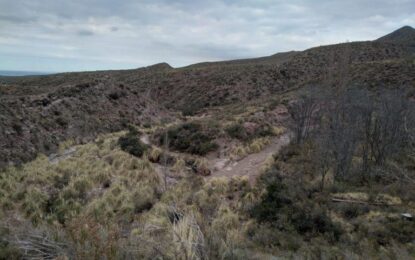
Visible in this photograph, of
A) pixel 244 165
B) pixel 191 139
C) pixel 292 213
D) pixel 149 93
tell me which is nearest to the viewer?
pixel 292 213

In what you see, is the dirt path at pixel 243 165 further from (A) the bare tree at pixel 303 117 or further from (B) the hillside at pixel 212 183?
(A) the bare tree at pixel 303 117

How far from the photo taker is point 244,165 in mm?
13625

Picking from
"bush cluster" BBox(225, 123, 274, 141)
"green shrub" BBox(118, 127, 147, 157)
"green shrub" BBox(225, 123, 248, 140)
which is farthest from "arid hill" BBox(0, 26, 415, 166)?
"green shrub" BBox(225, 123, 248, 140)

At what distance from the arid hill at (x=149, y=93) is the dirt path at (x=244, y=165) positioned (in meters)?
5.15

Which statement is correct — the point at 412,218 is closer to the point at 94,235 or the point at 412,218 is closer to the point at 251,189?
the point at 251,189

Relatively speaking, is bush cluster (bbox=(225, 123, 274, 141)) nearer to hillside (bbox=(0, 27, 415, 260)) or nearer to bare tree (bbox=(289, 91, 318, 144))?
hillside (bbox=(0, 27, 415, 260))

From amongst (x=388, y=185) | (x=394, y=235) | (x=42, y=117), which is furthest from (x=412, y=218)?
(x=42, y=117)

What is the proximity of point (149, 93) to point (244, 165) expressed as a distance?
23.7 m

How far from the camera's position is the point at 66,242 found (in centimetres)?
426

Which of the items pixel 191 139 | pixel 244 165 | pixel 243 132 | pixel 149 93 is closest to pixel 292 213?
pixel 244 165

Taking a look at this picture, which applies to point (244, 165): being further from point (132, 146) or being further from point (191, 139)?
point (132, 146)

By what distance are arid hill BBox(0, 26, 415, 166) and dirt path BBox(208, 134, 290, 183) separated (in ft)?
16.9

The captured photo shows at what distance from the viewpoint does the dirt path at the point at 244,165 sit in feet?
41.1

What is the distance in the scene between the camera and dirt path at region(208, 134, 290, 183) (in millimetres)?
12542
